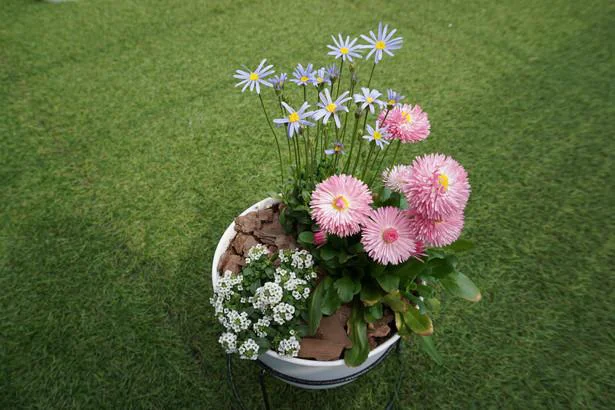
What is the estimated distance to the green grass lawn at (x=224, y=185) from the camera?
4.33 feet

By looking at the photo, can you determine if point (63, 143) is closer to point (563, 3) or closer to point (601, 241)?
point (601, 241)

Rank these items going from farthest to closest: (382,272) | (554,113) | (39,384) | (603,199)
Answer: (554,113) → (603,199) → (39,384) → (382,272)

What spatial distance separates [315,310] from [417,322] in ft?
0.77

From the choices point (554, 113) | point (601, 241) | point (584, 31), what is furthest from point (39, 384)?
point (584, 31)

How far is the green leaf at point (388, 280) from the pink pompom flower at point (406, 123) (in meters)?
0.31

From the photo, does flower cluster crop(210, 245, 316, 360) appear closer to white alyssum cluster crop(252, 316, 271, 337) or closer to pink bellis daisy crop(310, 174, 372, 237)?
white alyssum cluster crop(252, 316, 271, 337)

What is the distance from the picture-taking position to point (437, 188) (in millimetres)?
739

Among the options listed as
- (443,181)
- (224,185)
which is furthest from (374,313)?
(224,185)

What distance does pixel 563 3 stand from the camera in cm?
291

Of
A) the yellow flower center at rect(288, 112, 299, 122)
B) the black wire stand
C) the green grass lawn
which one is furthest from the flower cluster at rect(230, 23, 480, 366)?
the green grass lawn

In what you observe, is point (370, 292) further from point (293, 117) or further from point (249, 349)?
point (293, 117)

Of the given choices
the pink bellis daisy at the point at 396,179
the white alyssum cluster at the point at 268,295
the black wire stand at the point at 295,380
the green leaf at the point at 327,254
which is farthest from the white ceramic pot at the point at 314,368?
the pink bellis daisy at the point at 396,179

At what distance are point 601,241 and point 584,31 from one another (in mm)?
1719

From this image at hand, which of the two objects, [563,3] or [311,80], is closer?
[311,80]
